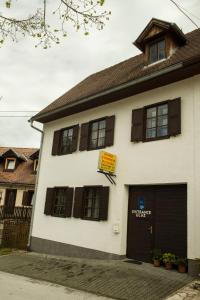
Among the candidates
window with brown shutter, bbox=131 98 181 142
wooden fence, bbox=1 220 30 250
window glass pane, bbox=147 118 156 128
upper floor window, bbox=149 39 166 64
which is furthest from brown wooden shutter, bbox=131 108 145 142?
wooden fence, bbox=1 220 30 250

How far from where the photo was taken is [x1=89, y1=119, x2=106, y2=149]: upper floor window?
11492 millimetres

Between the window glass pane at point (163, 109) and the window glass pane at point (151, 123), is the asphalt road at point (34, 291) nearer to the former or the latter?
the window glass pane at point (151, 123)

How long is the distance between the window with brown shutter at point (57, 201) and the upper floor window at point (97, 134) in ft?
6.61

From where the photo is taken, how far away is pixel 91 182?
1109cm

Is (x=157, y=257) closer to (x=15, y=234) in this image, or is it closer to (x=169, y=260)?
(x=169, y=260)

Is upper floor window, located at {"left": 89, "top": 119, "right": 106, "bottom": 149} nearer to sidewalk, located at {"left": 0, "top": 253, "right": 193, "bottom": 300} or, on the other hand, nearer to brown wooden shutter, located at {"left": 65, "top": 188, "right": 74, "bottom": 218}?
brown wooden shutter, located at {"left": 65, "top": 188, "right": 74, "bottom": 218}

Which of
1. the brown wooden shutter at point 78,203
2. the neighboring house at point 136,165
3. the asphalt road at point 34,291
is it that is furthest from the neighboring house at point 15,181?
the asphalt road at point 34,291

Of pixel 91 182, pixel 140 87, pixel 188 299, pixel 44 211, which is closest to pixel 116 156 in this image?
pixel 91 182

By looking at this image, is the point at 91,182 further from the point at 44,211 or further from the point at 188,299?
the point at 188,299

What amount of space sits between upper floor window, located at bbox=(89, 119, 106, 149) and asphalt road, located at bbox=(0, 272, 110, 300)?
5375 millimetres

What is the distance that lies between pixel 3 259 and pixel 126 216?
16.5 ft

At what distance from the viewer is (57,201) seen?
1255 cm

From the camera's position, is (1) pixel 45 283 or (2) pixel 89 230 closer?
(1) pixel 45 283

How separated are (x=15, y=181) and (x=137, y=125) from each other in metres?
15.2
